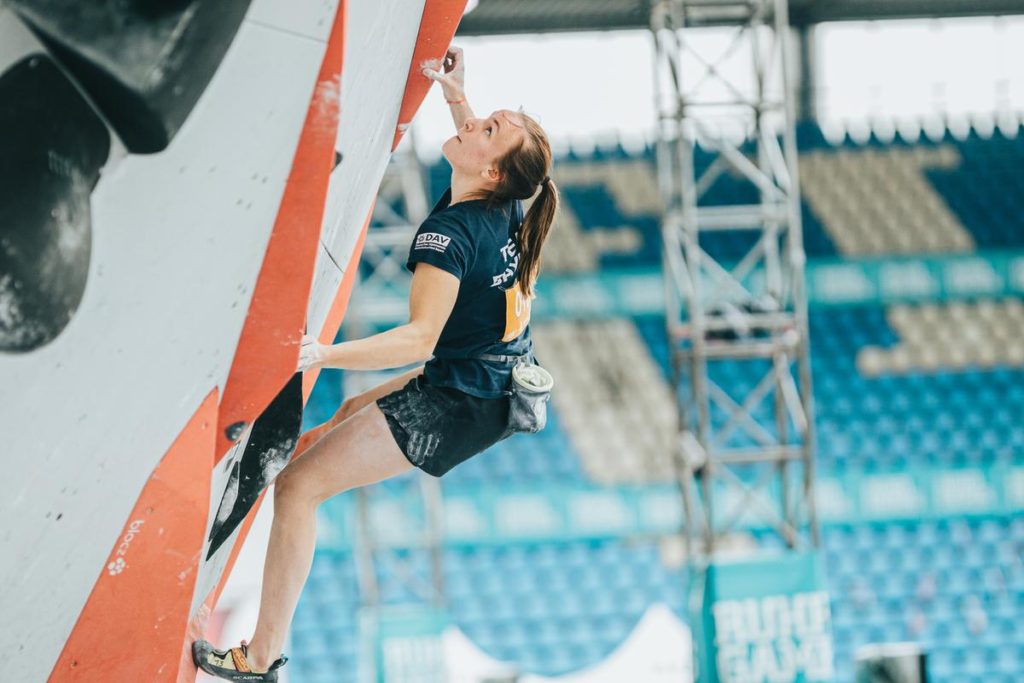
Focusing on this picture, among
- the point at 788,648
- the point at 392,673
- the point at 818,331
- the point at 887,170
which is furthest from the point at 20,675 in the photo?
the point at 887,170

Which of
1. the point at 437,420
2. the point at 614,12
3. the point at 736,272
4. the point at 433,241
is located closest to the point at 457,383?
the point at 437,420

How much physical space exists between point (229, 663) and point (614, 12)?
49.6 ft

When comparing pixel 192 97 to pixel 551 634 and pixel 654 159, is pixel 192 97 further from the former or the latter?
pixel 654 159

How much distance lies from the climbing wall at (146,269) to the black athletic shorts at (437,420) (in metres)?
0.43

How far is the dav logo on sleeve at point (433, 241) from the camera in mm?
2672

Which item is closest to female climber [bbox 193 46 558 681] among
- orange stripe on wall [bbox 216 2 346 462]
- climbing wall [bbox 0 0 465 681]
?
climbing wall [bbox 0 0 465 681]

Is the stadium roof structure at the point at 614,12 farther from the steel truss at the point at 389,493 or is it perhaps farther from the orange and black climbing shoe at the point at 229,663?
the orange and black climbing shoe at the point at 229,663

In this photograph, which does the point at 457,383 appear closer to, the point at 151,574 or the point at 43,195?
the point at 151,574

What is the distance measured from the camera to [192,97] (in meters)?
2.05

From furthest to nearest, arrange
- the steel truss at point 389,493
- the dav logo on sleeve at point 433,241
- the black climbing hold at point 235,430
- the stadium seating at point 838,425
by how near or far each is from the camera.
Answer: the stadium seating at point 838,425 → the steel truss at point 389,493 → the dav logo on sleeve at point 433,241 → the black climbing hold at point 235,430

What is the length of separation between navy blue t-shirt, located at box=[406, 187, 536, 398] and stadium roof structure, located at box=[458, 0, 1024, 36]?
45.6 ft

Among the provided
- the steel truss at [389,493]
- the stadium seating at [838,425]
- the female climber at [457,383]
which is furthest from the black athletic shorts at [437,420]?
the stadium seating at [838,425]

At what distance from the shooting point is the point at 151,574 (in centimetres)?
238

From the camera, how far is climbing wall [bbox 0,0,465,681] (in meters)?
1.93
